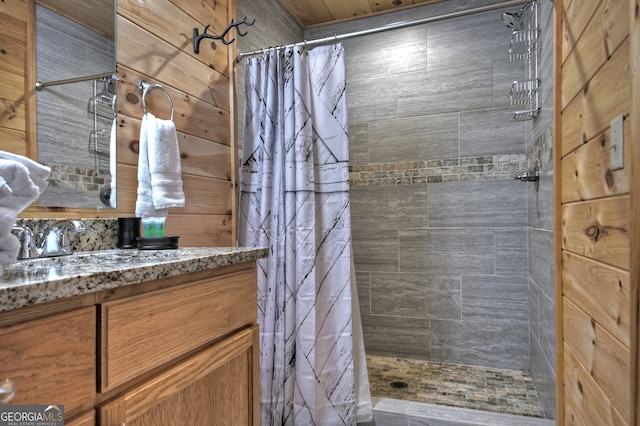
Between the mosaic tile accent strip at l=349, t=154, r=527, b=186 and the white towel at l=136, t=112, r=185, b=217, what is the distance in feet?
5.14

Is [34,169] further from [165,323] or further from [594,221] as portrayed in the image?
[594,221]

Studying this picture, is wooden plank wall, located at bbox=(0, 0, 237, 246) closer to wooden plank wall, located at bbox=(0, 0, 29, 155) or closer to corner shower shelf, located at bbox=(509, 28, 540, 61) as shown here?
wooden plank wall, located at bbox=(0, 0, 29, 155)

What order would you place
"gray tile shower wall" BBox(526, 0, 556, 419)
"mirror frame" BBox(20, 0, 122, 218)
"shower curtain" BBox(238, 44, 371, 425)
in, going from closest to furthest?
"mirror frame" BBox(20, 0, 122, 218) → "gray tile shower wall" BBox(526, 0, 556, 419) → "shower curtain" BBox(238, 44, 371, 425)

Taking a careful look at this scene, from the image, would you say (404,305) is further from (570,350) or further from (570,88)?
(570,88)

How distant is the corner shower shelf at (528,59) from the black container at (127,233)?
187cm

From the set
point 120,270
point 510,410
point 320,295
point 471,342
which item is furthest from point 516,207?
point 120,270

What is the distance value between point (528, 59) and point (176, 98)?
76.0 inches

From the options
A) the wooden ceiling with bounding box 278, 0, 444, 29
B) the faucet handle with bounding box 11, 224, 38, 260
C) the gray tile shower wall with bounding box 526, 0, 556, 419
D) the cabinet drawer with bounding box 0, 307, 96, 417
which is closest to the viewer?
the cabinet drawer with bounding box 0, 307, 96, 417

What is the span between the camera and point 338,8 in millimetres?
2713

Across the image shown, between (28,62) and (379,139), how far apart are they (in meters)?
2.07

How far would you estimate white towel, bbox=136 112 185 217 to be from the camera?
1.46 meters

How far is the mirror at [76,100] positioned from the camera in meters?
1.18

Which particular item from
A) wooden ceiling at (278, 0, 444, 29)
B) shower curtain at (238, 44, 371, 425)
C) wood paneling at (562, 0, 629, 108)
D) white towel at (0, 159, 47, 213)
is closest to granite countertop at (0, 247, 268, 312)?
white towel at (0, 159, 47, 213)

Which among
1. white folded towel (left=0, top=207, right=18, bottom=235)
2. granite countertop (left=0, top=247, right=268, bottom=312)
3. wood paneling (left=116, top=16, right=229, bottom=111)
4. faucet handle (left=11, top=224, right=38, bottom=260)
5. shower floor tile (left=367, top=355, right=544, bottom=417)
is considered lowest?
shower floor tile (left=367, top=355, right=544, bottom=417)
